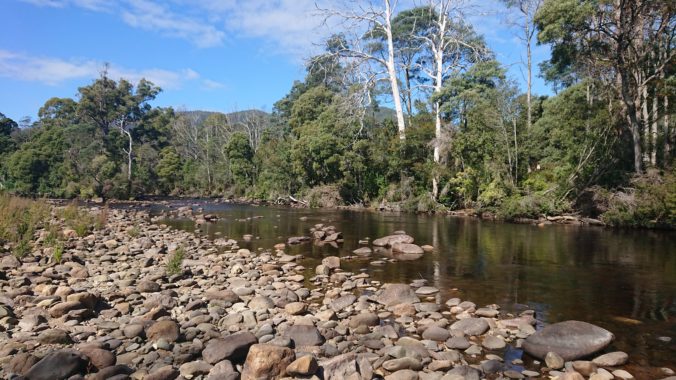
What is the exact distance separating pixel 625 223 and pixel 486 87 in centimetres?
1218

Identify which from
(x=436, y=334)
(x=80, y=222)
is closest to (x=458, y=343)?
(x=436, y=334)

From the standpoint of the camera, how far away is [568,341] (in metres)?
5.44

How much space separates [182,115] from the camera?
7069 cm

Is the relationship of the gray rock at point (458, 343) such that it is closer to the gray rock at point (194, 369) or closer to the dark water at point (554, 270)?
the dark water at point (554, 270)

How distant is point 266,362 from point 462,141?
2503 centimetres

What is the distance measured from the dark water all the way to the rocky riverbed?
0.76 m

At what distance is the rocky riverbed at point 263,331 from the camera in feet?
15.9

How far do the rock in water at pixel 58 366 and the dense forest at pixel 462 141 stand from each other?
2082 cm

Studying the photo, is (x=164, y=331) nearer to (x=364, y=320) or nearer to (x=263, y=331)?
(x=263, y=331)

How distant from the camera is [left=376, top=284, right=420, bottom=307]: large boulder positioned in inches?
300

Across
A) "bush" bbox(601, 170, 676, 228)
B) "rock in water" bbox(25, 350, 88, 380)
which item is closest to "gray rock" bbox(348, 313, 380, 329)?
"rock in water" bbox(25, 350, 88, 380)

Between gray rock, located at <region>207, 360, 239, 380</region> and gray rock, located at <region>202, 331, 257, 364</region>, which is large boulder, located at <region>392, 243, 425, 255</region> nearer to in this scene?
gray rock, located at <region>202, 331, 257, 364</region>

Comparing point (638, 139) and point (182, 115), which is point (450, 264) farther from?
point (182, 115)

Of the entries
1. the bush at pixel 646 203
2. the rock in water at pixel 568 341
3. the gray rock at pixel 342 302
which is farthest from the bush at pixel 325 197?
the rock in water at pixel 568 341
